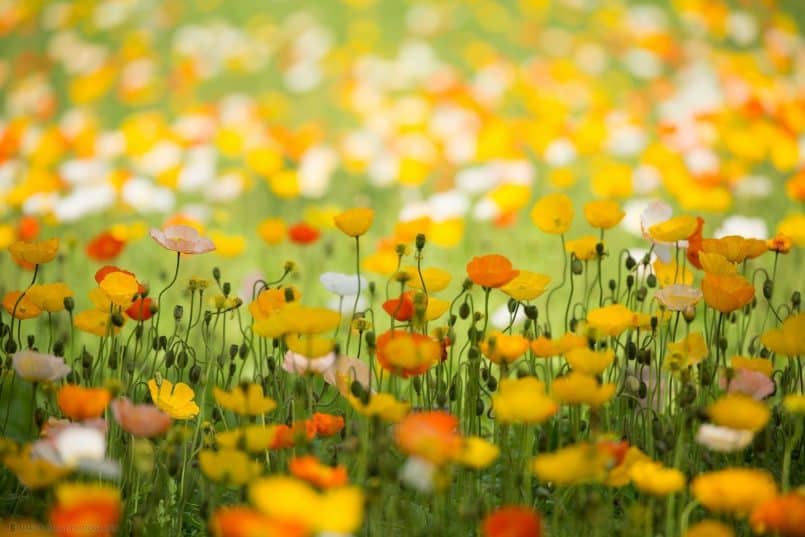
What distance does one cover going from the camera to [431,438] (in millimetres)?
1215

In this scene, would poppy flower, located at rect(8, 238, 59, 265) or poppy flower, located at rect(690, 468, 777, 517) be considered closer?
poppy flower, located at rect(690, 468, 777, 517)

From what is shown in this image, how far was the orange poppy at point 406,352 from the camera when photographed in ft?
4.83

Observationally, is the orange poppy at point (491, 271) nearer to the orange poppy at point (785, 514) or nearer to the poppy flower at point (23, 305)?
the orange poppy at point (785, 514)

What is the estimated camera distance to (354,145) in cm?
430

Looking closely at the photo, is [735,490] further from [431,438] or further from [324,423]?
[324,423]

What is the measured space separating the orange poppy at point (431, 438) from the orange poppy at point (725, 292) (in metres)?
0.61

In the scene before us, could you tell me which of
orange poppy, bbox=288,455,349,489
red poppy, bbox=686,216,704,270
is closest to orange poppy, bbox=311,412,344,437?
orange poppy, bbox=288,455,349,489

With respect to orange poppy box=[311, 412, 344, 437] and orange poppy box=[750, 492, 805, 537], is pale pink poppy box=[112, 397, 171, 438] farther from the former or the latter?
orange poppy box=[750, 492, 805, 537]

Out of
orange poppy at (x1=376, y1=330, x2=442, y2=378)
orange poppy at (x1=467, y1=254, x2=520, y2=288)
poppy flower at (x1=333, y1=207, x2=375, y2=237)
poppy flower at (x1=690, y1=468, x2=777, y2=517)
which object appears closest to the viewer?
poppy flower at (x1=690, y1=468, x2=777, y2=517)

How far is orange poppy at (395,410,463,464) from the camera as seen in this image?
1204mm

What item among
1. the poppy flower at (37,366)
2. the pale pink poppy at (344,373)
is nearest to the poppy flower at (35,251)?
the poppy flower at (37,366)

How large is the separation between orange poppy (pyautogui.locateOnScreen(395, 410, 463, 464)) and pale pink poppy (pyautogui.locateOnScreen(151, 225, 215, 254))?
2.62ft

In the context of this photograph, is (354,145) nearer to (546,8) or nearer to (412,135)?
(412,135)

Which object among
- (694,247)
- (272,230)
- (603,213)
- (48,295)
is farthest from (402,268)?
(48,295)
